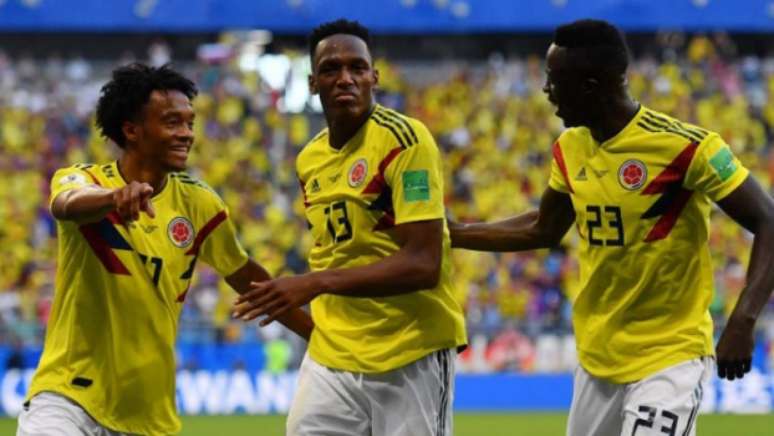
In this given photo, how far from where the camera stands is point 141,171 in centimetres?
663

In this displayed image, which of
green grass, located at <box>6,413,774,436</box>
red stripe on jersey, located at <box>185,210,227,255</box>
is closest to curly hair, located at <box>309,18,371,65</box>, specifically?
red stripe on jersey, located at <box>185,210,227,255</box>

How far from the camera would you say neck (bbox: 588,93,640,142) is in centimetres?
666

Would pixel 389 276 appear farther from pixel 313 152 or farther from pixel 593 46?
pixel 593 46

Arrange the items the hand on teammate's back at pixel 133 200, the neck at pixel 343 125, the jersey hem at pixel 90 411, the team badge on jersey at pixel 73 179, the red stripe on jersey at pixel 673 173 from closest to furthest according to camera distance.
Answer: the hand on teammate's back at pixel 133 200
the team badge on jersey at pixel 73 179
the jersey hem at pixel 90 411
the red stripe on jersey at pixel 673 173
the neck at pixel 343 125

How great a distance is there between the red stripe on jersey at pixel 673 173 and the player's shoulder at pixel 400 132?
1.00 metres

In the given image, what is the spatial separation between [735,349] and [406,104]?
81.0 ft

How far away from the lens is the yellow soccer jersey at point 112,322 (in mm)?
6359

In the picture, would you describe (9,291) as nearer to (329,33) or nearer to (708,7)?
(708,7)

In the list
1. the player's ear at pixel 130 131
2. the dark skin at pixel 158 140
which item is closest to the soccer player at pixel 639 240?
the dark skin at pixel 158 140

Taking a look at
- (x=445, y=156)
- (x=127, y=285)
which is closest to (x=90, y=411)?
(x=127, y=285)

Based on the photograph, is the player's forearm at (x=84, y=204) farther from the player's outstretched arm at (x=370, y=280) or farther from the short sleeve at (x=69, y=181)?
the player's outstretched arm at (x=370, y=280)

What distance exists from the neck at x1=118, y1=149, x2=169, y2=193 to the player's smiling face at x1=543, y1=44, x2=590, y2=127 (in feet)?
5.90

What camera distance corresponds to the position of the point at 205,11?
2942 cm

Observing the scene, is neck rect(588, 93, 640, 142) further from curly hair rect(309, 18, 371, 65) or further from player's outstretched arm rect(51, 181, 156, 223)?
player's outstretched arm rect(51, 181, 156, 223)
